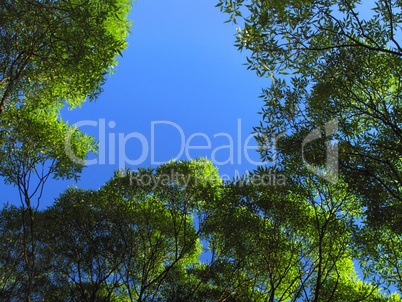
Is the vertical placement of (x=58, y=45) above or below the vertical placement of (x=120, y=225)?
above

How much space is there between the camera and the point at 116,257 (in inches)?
773

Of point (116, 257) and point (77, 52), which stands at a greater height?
point (77, 52)

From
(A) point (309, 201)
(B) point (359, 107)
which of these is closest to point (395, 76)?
(B) point (359, 107)

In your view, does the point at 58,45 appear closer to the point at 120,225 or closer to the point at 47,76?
the point at 47,76

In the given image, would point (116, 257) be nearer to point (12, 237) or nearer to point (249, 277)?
point (12, 237)

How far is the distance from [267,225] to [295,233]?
161 centimetres

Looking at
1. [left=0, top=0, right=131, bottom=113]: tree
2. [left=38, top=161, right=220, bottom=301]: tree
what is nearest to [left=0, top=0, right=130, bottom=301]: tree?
[left=0, top=0, right=131, bottom=113]: tree

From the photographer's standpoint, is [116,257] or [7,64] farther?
[116,257]
